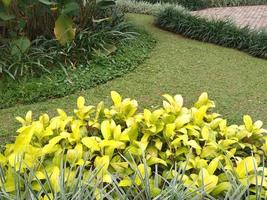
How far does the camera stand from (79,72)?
13.7 feet

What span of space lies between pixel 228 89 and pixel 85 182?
2556 millimetres

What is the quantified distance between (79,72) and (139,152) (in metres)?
2.15

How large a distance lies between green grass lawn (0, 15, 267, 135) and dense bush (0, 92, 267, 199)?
3.09 feet

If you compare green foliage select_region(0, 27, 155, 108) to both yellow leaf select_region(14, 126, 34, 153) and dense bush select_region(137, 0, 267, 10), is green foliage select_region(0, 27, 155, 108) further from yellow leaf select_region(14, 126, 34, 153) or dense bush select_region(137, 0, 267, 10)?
dense bush select_region(137, 0, 267, 10)

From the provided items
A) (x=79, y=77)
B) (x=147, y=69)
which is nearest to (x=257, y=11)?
(x=147, y=69)

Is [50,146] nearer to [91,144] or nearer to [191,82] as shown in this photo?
[91,144]

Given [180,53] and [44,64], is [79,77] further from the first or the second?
[180,53]

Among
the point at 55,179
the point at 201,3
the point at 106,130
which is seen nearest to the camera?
the point at 55,179

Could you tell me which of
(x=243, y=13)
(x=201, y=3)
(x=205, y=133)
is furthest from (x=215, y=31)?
(x=205, y=133)

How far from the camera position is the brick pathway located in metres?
7.01

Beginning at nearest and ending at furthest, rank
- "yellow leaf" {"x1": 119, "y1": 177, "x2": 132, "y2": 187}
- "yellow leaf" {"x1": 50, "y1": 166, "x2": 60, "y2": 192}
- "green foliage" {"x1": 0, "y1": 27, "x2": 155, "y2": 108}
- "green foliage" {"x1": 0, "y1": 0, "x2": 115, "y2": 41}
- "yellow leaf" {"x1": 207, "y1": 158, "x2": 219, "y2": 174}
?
1. "yellow leaf" {"x1": 50, "y1": 166, "x2": 60, "y2": 192}
2. "yellow leaf" {"x1": 119, "y1": 177, "x2": 132, "y2": 187}
3. "yellow leaf" {"x1": 207, "y1": 158, "x2": 219, "y2": 174}
4. "green foliage" {"x1": 0, "y1": 27, "x2": 155, "y2": 108}
5. "green foliage" {"x1": 0, "y1": 0, "x2": 115, "y2": 41}

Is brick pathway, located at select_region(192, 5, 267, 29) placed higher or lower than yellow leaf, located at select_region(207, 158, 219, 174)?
lower

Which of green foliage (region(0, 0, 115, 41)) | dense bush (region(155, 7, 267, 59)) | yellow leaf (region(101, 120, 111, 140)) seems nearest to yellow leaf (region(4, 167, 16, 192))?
yellow leaf (region(101, 120, 111, 140))

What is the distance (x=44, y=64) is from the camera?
4215 mm
